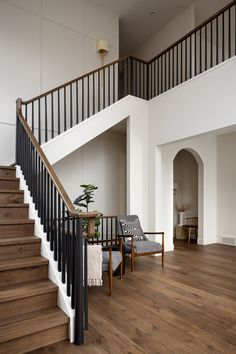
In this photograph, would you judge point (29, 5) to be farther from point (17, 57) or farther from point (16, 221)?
point (16, 221)

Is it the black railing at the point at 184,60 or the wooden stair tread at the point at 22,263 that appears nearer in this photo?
the wooden stair tread at the point at 22,263

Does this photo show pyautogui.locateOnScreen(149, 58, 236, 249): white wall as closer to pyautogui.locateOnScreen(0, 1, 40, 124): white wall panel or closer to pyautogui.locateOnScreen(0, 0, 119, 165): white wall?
pyautogui.locateOnScreen(0, 0, 119, 165): white wall

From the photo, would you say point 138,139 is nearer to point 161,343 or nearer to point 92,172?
point 92,172

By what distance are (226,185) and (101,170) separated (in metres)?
3.35

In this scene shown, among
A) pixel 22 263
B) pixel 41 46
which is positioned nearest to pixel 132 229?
→ pixel 22 263

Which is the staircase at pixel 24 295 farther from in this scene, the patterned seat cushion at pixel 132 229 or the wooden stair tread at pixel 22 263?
the patterned seat cushion at pixel 132 229

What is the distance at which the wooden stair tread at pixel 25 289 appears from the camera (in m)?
2.19

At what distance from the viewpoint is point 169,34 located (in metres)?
7.27

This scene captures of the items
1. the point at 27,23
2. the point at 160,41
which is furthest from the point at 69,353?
the point at 160,41

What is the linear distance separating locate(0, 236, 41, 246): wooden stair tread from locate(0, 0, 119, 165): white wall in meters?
2.71

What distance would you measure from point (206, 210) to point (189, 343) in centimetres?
493

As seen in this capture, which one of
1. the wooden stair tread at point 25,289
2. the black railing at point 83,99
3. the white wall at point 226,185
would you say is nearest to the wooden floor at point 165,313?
the wooden stair tread at point 25,289

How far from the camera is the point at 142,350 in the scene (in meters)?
Answer: 2.10

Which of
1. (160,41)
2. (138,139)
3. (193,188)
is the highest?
(160,41)
